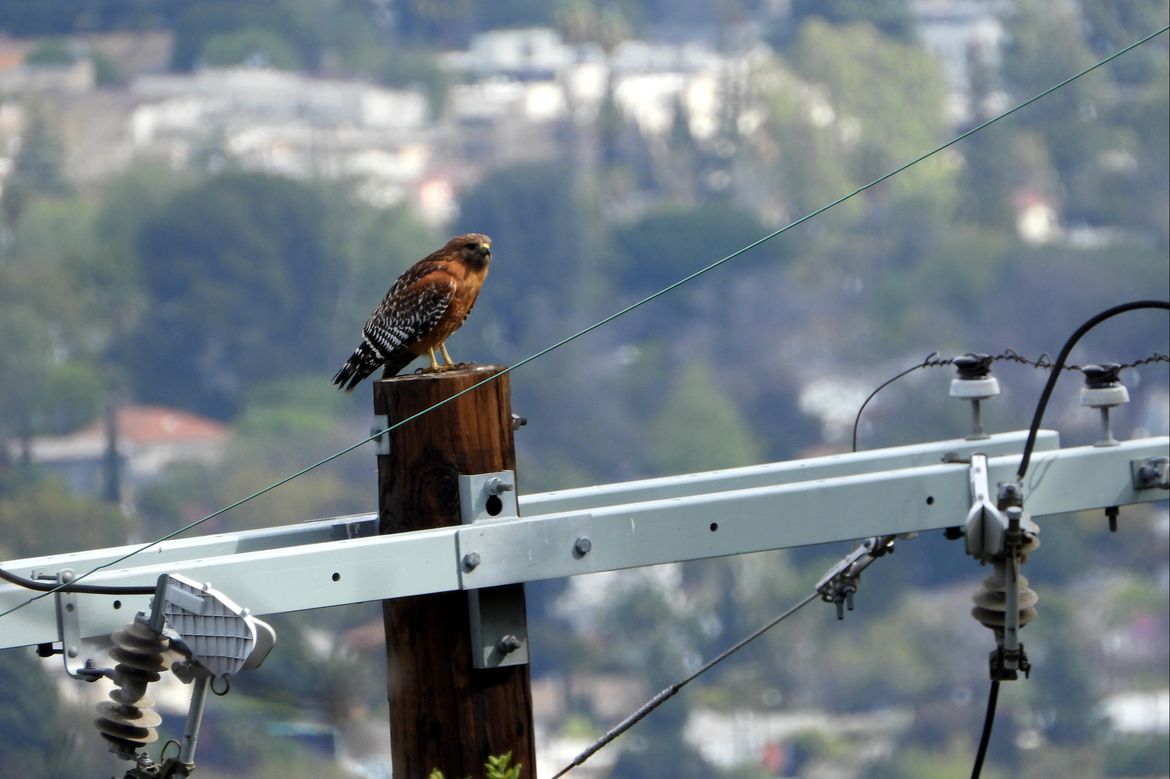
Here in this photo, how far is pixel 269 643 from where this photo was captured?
6.29ft

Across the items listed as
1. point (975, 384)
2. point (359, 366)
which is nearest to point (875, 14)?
point (359, 366)

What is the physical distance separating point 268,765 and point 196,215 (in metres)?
45.6

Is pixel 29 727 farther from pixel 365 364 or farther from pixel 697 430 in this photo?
pixel 697 430

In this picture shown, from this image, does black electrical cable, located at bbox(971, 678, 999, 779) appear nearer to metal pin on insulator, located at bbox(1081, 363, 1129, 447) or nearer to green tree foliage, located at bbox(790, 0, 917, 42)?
metal pin on insulator, located at bbox(1081, 363, 1129, 447)

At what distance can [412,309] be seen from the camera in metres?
3.41

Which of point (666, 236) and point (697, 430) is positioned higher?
point (666, 236)

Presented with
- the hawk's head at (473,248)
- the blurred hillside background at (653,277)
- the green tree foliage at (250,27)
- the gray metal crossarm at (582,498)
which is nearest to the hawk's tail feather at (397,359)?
the hawk's head at (473,248)

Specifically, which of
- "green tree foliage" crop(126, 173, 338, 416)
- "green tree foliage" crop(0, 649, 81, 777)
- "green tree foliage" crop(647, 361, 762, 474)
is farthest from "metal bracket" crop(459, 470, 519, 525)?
"green tree foliage" crop(126, 173, 338, 416)

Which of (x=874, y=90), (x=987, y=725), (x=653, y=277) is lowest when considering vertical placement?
(x=987, y=725)

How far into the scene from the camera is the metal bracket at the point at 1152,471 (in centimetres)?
250

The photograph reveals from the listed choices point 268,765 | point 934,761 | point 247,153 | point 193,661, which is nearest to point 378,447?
point 193,661

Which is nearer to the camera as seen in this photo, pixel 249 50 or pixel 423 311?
pixel 423 311

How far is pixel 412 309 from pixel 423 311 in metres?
0.02

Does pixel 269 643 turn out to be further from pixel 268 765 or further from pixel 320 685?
pixel 268 765
